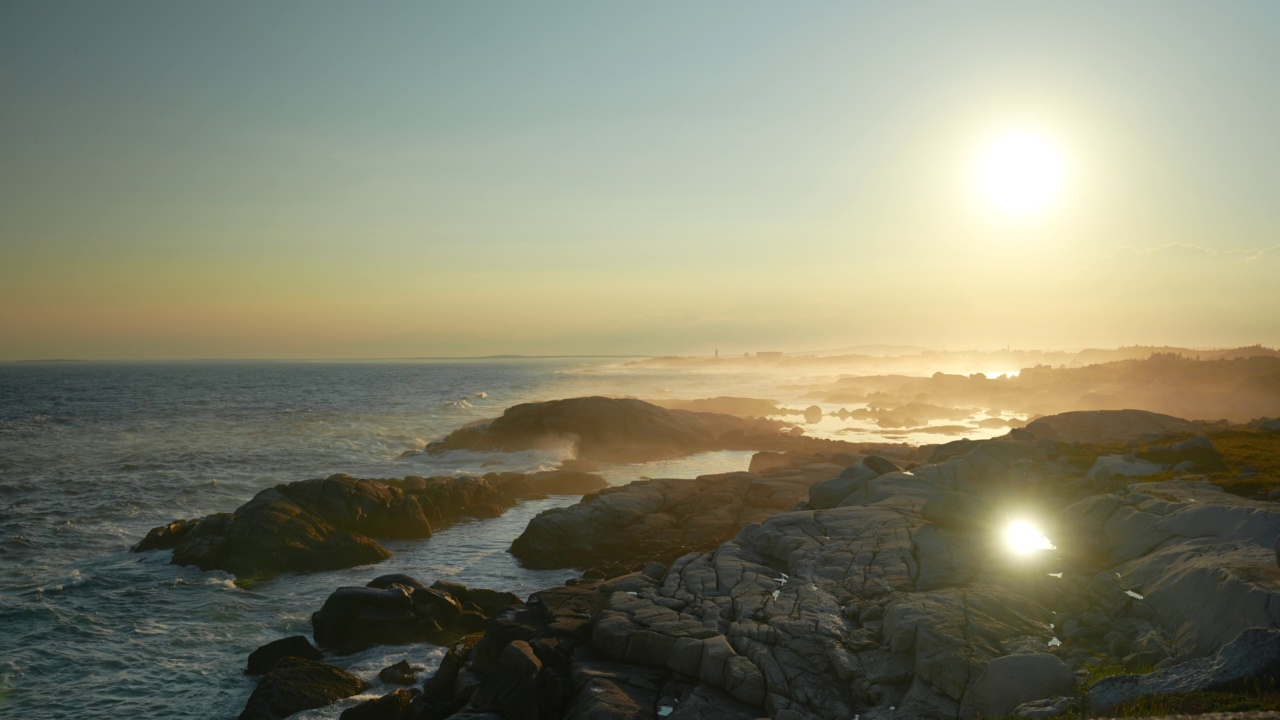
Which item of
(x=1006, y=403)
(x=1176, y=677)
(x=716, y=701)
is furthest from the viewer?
(x=1006, y=403)

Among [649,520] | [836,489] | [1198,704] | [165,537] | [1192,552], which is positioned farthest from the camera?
[649,520]

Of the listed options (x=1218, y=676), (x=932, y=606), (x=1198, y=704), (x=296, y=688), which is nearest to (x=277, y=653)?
(x=296, y=688)

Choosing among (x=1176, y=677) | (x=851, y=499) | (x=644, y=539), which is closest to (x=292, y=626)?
(x=644, y=539)

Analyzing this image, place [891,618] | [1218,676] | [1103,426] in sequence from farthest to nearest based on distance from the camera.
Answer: [1103,426] → [891,618] → [1218,676]

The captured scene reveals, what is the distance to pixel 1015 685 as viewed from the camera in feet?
37.5

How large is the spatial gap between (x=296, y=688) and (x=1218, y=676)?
16.9 m

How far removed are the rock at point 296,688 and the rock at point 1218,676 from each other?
48.8 ft

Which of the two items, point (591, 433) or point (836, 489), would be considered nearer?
point (836, 489)

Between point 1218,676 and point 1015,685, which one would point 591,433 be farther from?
point 1218,676

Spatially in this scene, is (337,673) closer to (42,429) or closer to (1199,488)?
(1199,488)

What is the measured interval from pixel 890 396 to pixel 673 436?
211 ft

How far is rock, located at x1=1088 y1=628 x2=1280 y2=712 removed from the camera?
9.09 metres

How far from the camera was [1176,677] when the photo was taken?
9.66 m

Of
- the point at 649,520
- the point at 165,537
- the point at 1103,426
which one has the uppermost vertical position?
the point at 1103,426
